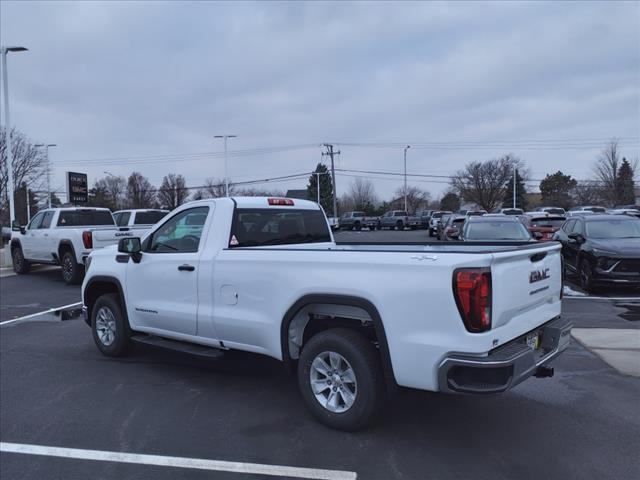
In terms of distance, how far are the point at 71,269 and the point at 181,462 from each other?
11.1m

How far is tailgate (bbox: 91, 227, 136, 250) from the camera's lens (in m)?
13.0

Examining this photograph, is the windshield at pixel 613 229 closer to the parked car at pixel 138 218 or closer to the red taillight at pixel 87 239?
the red taillight at pixel 87 239

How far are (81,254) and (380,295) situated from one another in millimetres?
11227

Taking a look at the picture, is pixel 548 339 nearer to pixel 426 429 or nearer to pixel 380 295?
pixel 426 429

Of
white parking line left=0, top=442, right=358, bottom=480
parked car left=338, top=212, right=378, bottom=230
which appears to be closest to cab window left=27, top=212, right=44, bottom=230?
white parking line left=0, top=442, right=358, bottom=480

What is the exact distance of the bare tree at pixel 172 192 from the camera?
85.7m

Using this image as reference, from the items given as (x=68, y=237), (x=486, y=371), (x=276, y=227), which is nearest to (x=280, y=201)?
(x=276, y=227)

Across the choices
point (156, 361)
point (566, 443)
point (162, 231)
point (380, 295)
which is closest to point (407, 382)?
point (380, 295)

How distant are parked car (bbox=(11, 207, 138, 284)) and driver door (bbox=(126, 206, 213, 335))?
7748 millimetres

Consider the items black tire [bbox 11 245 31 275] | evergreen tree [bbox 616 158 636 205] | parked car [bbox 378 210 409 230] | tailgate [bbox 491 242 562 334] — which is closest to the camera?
tailgate [bbox 491 242 562 334]

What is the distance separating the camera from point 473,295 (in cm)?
340

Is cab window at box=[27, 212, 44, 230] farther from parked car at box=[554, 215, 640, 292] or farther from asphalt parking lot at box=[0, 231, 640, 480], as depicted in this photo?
parked car at box=[554, 215, 640, 292]

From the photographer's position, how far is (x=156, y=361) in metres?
6.34

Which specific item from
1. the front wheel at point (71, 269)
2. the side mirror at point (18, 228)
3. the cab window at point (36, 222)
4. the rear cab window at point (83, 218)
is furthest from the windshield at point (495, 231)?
the side mirror at point (18, 228)
